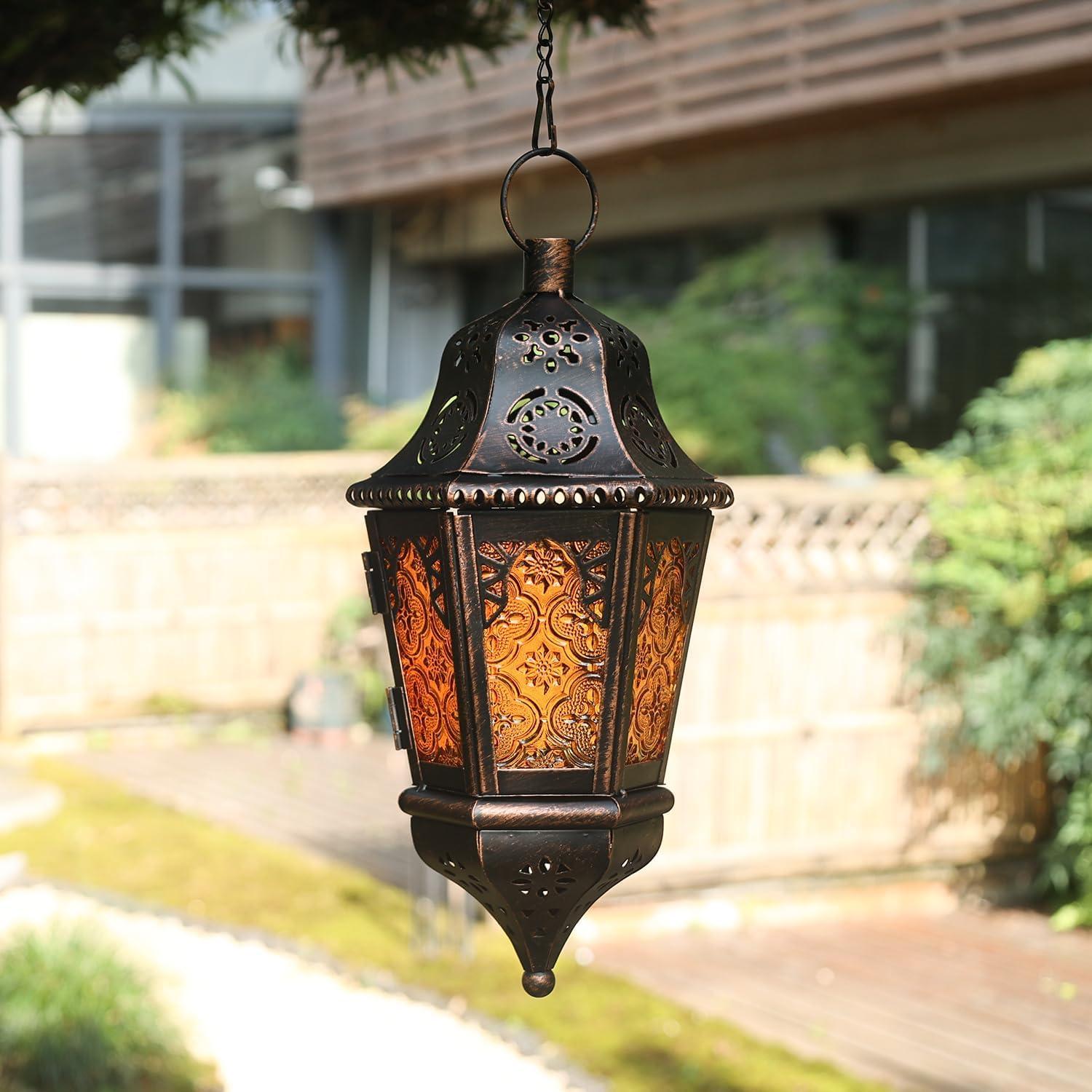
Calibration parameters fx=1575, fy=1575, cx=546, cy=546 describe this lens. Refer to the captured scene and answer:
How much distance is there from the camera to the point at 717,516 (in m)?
7.18

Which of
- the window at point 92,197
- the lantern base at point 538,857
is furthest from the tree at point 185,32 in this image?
the window at point 92,197

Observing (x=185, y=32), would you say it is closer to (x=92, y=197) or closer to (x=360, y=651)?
(x=360, y=651)

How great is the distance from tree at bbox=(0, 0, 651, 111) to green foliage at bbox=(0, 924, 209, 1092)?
8.98 feet

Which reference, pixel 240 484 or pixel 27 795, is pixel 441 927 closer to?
pixel 27 795

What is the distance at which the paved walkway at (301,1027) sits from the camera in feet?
Answer: 14.0

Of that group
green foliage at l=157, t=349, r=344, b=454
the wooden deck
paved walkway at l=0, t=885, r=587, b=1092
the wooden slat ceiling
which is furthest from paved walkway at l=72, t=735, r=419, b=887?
green foliage at l=157, t=349, r=344, b=454

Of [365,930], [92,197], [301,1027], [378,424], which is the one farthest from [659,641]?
[92,197]

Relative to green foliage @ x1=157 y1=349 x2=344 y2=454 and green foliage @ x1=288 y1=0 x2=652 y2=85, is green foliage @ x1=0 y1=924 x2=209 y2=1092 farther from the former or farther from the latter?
green foliage @ x1=157 y1=349 x2=344 y2=454

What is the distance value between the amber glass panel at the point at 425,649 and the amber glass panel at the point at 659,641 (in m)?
0.20

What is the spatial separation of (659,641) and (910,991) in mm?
4675

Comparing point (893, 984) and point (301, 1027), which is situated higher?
point (301, 1027)

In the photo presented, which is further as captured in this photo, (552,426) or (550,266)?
(550,266)

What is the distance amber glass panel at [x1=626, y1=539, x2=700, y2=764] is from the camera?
1.69m

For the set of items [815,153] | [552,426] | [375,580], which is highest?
[815,153]
